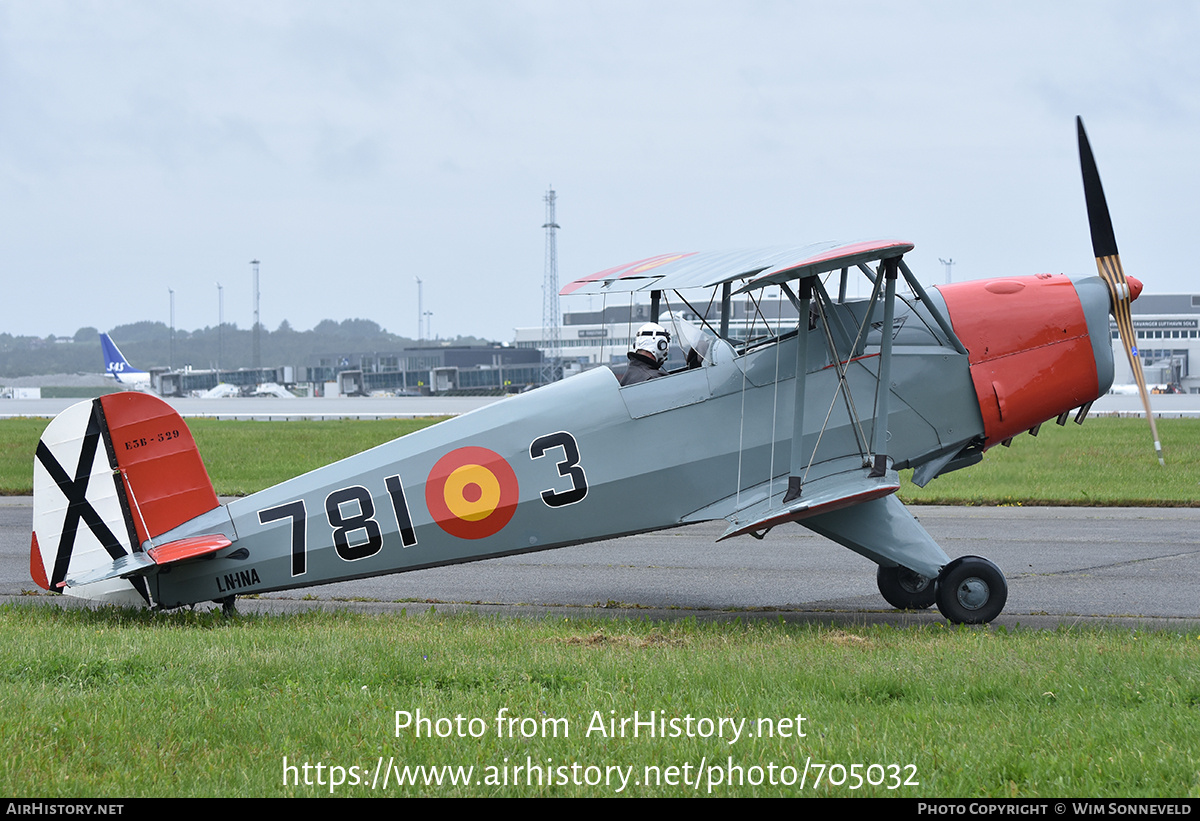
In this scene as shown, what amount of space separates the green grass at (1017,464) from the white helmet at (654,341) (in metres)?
9.59

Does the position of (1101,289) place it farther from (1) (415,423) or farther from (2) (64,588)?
(1) (415,423)

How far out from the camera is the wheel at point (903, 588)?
9.20m

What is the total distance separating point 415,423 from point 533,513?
2911 cm

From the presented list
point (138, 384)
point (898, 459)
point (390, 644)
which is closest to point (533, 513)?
point (390, 644)

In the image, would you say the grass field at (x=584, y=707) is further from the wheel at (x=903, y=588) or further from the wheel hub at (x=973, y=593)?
the wheel at (x=903, y=588)

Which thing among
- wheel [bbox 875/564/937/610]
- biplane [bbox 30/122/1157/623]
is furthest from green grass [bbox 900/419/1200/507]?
biplane [bbox 30/122/1157/623]

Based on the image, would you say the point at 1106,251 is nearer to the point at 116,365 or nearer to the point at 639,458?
the point at 639,458

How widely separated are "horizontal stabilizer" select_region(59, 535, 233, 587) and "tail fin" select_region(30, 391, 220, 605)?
2cm

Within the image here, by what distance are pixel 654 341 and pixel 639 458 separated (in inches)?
39.5

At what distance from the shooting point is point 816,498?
779 cm

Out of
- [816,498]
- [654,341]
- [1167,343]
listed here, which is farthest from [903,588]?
[1167,343]

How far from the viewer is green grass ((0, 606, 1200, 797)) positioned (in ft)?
14.6

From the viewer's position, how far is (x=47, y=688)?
586cm

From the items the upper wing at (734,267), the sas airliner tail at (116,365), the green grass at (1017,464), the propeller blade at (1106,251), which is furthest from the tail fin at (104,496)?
the sas airliner tail at (116,365)
